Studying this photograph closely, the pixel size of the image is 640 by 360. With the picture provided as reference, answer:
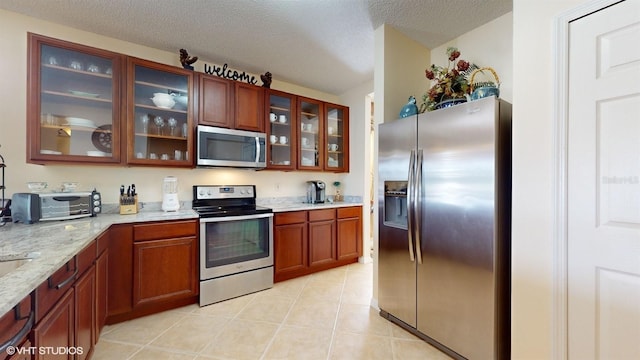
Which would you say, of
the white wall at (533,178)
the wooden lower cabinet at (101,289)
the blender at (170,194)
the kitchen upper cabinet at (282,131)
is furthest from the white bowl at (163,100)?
the white wall at (533,178)

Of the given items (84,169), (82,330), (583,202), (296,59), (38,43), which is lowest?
(82,330)

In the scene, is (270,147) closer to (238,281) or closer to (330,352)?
(238,281)

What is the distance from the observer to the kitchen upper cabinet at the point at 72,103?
77.5 inches

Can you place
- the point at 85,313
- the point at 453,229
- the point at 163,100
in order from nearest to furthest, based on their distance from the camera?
the point at 85,313, the point at 453,229, the point at 163,100

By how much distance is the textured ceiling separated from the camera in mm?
2025

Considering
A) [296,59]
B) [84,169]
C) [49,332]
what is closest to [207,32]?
[296,59]

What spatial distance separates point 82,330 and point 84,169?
1.61 meters

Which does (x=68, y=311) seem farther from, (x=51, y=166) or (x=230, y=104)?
(x=230, y=104)

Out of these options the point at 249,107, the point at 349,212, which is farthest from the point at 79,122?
the point at 349,212

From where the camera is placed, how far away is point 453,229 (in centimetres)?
168

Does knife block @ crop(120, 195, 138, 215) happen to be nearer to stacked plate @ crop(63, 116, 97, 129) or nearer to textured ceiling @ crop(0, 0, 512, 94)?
stacked plate @ crop(63, 116, 97, 129)

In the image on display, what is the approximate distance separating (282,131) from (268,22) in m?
1.28

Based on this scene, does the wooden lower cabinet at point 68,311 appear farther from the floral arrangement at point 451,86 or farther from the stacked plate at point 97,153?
the floral arrangement at point 451,86

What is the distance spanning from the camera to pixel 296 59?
2.92 m
